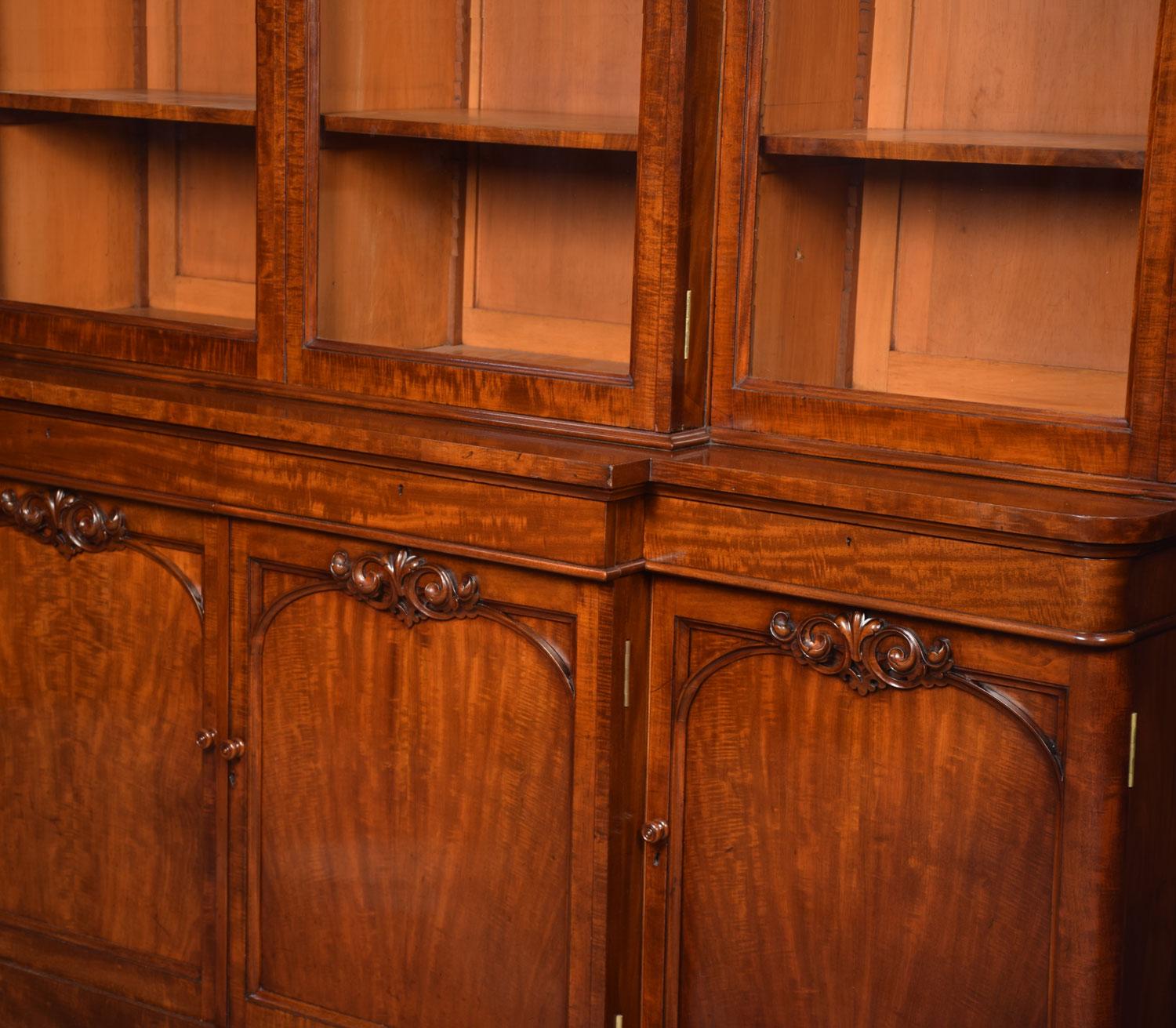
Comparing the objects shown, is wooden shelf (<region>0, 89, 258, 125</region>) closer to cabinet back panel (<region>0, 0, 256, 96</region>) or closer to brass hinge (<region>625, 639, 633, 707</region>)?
cabinet back panel (<region>0, 0, 256, 96</region>)

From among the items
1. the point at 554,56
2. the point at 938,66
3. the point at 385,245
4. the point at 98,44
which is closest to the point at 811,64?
the point at 938,66

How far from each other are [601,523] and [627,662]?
176 mm

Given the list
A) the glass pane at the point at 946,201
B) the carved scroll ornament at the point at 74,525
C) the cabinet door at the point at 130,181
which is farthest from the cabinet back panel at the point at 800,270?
the carved scroll ornament at the point at 74,525

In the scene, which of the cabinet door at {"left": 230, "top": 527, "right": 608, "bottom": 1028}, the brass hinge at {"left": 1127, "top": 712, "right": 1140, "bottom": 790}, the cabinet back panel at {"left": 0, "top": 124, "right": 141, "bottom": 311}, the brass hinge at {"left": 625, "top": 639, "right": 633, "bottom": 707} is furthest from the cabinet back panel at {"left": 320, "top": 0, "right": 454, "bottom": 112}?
the brass hinge at {"left": 1127, "top": 712, "right": 1140, "bottom": 790}

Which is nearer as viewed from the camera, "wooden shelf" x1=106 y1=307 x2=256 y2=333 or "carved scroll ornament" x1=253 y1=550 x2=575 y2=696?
"carved scroll ornament" x1=253 y1=550 x2=575 y2=696

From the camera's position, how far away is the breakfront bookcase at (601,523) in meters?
1.80

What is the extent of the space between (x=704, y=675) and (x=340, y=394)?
2.05 ft

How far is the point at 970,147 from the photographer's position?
1.89m

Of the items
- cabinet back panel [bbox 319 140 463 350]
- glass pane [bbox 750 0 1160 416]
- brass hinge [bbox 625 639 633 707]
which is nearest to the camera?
glass pane [bbox 750 0 1160 416]

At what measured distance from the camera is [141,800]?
2.36 m

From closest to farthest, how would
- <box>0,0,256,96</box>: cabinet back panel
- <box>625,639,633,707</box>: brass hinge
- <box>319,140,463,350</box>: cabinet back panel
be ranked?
<box>625,639,633,707</box>: brass hinge, <box>319,140,463,350</box>: cabinet back panel, <box>0,0,256,96</box>: cabinet back panel

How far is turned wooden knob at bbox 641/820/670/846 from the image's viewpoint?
6.56ft

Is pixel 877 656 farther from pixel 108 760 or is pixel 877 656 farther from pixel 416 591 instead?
pixel 108 760

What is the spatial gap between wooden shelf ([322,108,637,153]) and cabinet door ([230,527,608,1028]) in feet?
1.74
